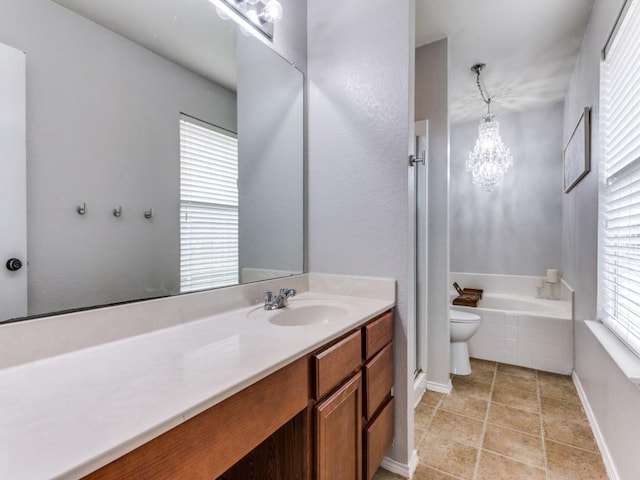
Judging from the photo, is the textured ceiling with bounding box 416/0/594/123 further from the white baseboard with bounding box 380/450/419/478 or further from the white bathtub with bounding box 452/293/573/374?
the white baseboard with bounding box 380/450/419/478

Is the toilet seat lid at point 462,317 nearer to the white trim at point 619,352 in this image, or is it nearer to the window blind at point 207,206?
the white trim at point 619,352

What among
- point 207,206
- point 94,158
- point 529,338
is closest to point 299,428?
point 207,206

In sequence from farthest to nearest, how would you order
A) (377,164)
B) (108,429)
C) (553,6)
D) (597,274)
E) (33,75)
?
1. (553,6)
2. (597,274)
3. (377,164)
4. (33,75)
5. (108,429)

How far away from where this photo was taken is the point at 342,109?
1646 millimetres

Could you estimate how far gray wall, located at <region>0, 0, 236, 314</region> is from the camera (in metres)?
0.83

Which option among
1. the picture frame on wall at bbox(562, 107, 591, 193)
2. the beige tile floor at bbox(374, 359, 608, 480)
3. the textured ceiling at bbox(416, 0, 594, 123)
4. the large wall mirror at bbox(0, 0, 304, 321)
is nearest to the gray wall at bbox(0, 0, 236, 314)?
the large wall mirror at bbox(0, 0, 304, 321)

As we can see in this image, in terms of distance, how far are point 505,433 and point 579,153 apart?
76.3 inches

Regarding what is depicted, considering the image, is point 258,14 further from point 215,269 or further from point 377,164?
point 215,269

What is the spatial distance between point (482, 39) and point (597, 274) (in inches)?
69.2

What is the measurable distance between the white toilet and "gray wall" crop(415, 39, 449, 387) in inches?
9.5

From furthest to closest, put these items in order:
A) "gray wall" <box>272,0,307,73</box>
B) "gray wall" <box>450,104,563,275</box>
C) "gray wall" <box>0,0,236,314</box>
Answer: "gray wall" <box>450,104,563,275</box> < "gray wall" <box>272,0,307,73</box> < "gray wall" <box>0,0,236,314</box>

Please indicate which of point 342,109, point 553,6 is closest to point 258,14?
point 342,109

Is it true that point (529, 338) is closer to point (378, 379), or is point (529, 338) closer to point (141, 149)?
point (378, 379)

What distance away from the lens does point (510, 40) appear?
2314 mm
